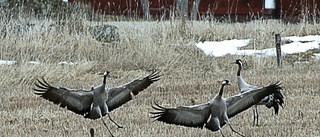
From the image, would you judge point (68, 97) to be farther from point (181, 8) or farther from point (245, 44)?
point (181, 8)

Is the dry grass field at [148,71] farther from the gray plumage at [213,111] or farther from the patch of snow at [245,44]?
the gray plumage at [213,111]

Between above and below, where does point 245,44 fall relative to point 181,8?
below

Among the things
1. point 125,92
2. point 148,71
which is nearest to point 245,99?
point 125,92

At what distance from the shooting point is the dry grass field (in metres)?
8.05

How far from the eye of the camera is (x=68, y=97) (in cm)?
673

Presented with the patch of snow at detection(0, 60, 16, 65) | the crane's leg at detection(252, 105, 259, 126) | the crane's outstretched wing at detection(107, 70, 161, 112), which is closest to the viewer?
the crane's outstretched wing at detection(107, 70, 161, 112)

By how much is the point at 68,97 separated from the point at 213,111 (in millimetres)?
1357

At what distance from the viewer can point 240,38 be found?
63.0 feet

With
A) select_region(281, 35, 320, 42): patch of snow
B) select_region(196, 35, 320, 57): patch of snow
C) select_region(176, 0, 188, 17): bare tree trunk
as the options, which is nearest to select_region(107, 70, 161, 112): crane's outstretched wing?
select_region(196, 35, 320, 57): patch of snow

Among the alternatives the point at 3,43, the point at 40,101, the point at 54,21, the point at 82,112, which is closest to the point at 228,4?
the point at 54,21

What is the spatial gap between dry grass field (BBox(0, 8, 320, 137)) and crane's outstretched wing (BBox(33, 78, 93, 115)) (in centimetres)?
92

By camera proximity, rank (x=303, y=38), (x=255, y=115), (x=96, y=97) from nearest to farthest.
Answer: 1. (x=96, y=97)
2. (x=255, y=115)
3. (x=303, y=38)

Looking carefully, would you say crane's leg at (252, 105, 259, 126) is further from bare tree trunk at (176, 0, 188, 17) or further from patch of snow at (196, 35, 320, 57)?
bare tree trunk at (176, 0, 188, 17)

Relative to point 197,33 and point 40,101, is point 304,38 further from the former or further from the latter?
point 40,101
